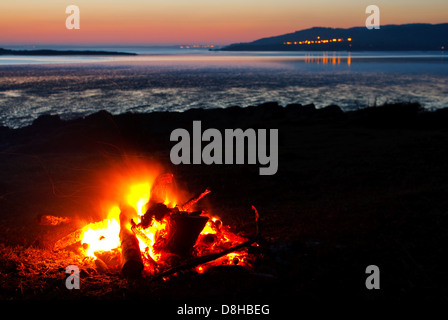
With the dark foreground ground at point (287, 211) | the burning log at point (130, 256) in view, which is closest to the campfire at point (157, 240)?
the burning log at point (130, 256)

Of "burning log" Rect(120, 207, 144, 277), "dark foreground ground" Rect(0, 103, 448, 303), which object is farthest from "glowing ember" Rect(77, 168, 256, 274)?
"dark foreground ground" Rect(0, 103, 448, 303)

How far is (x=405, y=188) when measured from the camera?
947cm

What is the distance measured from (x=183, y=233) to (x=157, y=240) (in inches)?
20.7

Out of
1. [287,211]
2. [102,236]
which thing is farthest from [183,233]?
[287,211]

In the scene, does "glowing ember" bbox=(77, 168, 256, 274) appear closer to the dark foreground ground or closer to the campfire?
the campfire

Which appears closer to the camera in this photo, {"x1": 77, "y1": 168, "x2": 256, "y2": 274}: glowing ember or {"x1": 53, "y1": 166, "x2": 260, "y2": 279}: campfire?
{"x1": 53, "y1": 166, "x2": 260, "y2": 279}: campfire

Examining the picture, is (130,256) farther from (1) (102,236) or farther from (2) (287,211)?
(2) (287,211)

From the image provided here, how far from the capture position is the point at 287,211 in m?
8.16

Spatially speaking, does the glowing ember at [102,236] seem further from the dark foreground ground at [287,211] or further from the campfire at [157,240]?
the dark foreground ground at [287,211]

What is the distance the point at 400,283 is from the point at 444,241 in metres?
1.45

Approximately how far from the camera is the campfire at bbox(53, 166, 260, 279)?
5.29 m

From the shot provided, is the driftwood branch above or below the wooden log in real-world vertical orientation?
below

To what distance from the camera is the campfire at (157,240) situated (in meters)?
5.29

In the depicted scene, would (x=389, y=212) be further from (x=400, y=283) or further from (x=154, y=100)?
(x=154, y=100)
